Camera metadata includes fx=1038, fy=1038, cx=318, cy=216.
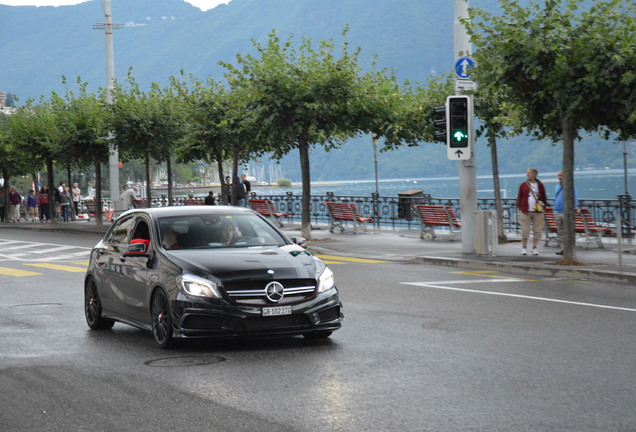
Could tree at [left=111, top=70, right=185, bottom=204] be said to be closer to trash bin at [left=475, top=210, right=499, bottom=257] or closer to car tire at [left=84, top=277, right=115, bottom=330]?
trash bin at [left=475, top=210, right=499, bottom=257]

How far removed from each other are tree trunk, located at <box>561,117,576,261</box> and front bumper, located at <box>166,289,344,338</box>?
427 inches

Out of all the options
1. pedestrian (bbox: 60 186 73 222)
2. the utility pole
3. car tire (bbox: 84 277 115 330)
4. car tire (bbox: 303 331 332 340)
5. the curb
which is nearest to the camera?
car tire (bbox: 303 331 332 340)

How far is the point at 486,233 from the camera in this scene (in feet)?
72.0

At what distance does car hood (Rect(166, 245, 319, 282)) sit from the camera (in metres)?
10.1

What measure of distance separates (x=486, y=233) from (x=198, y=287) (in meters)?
12.8

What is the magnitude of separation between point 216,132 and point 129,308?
91.6 feet

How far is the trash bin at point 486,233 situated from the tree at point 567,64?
2.06 meters

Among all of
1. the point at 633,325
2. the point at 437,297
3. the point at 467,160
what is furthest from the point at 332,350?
the point at 467,160

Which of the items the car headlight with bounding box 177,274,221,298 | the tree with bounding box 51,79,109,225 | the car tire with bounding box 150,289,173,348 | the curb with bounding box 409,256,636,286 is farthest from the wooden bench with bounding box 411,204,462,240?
the car headlight with bounding box 177,274,221,298

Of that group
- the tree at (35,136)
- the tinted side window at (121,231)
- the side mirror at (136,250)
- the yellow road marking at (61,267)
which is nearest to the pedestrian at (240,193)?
the tree at (35,136)

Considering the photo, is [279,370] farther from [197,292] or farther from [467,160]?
[467,160]

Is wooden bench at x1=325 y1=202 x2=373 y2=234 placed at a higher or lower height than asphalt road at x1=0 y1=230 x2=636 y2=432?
higher

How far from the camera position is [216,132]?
38906 millimetres

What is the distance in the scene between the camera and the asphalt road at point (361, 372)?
7.11 meters
